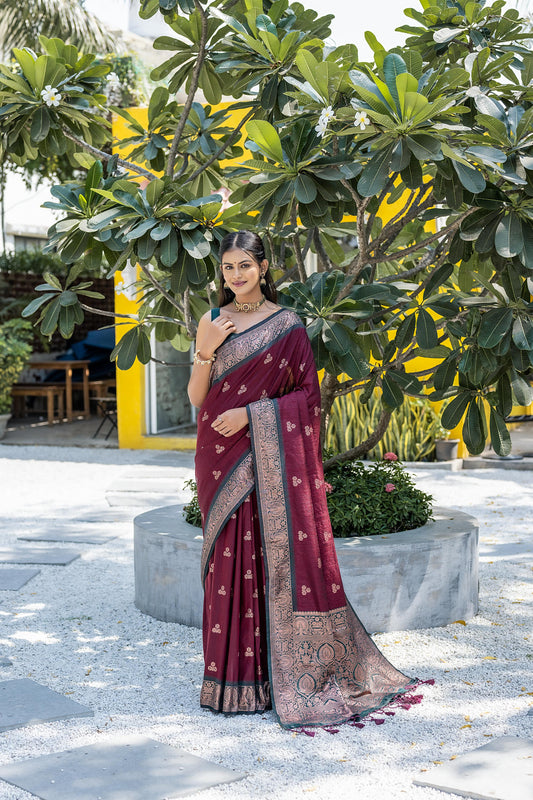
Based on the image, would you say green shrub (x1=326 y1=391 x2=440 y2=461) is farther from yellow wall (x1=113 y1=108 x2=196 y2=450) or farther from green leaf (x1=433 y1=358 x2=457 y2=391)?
green leaf (x1=433 y1=358 x2=457 y2=391)

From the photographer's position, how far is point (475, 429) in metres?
4.20

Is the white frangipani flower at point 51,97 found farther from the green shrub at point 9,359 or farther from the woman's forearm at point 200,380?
the green shrub at point 9,359

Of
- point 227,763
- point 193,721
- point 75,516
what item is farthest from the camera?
point 75,516

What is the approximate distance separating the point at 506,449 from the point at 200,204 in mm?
1731

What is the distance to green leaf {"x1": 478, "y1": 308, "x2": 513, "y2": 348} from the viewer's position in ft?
12.7

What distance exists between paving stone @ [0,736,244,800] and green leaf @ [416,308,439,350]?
209 cm

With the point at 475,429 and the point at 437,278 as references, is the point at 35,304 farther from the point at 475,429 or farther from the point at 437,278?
the point at 475,429

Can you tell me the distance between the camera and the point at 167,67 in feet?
15.5

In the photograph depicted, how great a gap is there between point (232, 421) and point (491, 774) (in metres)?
1.48

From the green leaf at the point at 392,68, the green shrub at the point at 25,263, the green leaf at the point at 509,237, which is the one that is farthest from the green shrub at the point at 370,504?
the green shrub at the point at 25,263

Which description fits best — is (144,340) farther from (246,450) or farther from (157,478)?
(157,478)

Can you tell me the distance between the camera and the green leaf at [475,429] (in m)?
4.20

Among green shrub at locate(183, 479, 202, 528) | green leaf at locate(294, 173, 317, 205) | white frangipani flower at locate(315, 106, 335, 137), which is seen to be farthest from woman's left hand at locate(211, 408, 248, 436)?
green shrub at locate(183, 479, 202, 528)

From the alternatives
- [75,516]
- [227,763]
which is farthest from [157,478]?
[227,763]
